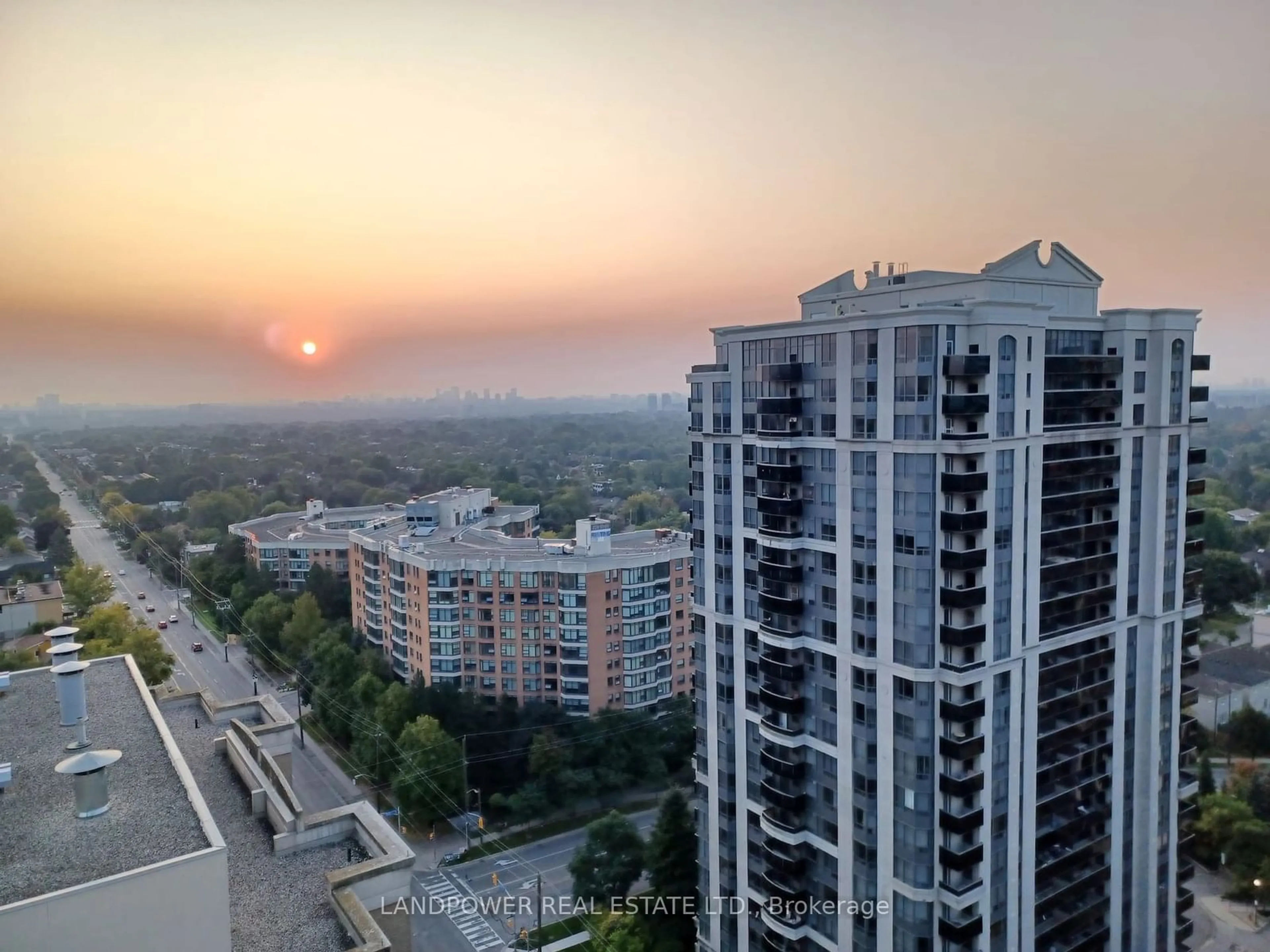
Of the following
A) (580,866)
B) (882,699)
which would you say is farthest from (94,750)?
(580,866)

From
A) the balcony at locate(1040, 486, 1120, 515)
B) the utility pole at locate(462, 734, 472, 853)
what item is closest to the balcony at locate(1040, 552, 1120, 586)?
the balcony at locate(1040, 486, 1120, 515)

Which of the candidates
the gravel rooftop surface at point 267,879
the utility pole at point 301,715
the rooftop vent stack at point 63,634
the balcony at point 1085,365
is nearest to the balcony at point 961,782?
the balcony at point 1085,365

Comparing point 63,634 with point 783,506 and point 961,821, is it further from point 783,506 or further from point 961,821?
point 961,821

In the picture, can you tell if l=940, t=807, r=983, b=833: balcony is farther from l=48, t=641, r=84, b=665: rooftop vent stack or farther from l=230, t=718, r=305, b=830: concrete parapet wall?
l=48, t=641, r=84, b=665: rooftop vent stack

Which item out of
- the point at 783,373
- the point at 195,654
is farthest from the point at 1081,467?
the point at 195,654

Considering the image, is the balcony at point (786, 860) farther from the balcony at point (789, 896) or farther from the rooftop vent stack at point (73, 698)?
the rooftop vent stack at point (73, 698)
